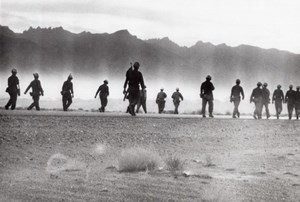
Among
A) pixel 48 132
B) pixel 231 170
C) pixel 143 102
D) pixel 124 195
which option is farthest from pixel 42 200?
pixel 143 102

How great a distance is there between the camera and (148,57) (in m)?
131

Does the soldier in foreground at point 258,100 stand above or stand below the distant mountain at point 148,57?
below

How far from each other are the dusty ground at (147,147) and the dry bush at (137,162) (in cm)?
27

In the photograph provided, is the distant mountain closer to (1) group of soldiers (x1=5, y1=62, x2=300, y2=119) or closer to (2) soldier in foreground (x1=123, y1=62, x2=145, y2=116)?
(1) group of soldiers (x1=5, y1=62, x2=300, y2=119)

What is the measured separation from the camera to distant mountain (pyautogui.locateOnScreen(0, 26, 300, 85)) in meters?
123

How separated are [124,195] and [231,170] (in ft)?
13.7

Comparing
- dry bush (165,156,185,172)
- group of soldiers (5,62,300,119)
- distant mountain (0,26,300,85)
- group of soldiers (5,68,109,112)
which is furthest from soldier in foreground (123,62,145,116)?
distant mountain (0,26,300,85)

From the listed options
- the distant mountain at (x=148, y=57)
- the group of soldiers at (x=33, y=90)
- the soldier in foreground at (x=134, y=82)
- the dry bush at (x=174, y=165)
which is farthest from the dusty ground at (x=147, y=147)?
the distant mountain at (x=148, y=57)

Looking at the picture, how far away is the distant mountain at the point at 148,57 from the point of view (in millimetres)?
123438

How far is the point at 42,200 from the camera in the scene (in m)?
10.4

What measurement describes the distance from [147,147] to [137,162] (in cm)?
339

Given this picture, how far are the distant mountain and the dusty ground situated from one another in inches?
3947

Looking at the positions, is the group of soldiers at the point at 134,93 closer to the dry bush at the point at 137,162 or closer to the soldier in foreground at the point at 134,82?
the soldier in foreground at the point at 134,82

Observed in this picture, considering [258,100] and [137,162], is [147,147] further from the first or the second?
[258,100]
